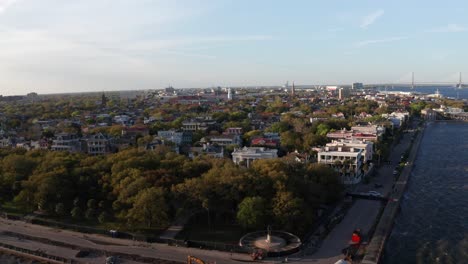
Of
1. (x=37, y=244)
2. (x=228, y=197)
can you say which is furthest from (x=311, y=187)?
(x=37, y=244)

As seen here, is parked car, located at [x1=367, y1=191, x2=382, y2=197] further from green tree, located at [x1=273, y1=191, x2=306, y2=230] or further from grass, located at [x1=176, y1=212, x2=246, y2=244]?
grass, located at [x1=176, y1=212, x2=246, y2=244]

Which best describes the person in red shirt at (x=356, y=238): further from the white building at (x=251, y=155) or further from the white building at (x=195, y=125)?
the white building at (x=195, y=125)

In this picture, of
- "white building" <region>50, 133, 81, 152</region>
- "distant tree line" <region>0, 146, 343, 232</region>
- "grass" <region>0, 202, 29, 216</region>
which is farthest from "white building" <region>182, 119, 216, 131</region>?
"grass" <region>0, 202, 29, 216</region>

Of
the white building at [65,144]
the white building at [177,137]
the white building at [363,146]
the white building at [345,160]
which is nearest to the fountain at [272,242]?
the white building at [345,160]

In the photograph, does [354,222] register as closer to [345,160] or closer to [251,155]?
[345,160]

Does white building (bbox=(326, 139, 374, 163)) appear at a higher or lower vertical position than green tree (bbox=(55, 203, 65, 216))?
higher

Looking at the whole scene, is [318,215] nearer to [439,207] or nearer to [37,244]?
[439,207]
